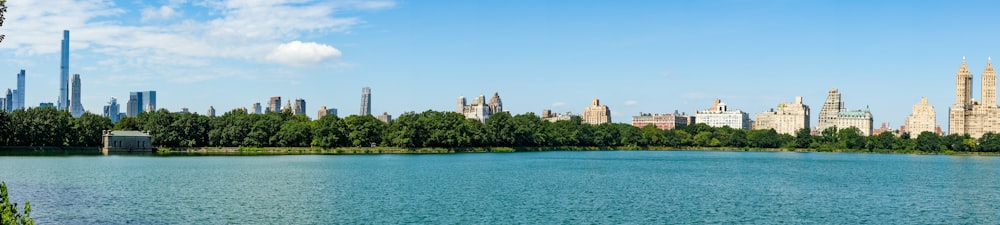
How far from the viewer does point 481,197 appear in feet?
136

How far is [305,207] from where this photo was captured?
36.7 m

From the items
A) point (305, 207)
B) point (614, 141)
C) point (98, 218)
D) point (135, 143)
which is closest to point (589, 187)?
point (305, 207)

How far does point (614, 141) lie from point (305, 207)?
5358 inches

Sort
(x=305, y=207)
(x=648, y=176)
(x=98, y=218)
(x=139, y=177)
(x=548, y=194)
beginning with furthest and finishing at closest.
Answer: (x=648, y=176)
(x=139, y=177)
(x=548, y=194)
(x=305, y=207)
(x=98, y=218)

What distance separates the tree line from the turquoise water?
4263 cm

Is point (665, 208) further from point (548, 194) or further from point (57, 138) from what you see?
point (57, 138)

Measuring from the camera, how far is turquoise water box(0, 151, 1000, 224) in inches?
1321

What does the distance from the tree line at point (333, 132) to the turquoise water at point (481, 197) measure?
4263 centimetres

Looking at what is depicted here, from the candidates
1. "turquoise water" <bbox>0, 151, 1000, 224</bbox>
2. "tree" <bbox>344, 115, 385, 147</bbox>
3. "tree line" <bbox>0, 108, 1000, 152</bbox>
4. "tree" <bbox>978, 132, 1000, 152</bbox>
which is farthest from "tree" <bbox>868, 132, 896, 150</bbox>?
"turquoise water" <bbox>0, 151, 1000, 224</bbox>

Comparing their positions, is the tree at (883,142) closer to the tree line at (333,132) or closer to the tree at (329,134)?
the tree line at (333,132)

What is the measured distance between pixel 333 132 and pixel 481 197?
7422cm

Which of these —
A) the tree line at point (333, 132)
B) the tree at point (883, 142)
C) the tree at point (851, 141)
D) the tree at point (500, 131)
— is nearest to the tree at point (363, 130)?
the tree line at point (333, 132)

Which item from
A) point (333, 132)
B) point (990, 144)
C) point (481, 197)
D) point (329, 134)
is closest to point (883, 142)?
point (990, 144)

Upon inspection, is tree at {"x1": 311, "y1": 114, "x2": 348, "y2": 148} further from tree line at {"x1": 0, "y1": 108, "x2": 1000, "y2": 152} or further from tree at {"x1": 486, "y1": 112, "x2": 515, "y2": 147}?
tree at {"x1": 486, "y1": 112, "x2": 515, "y2": 147}
